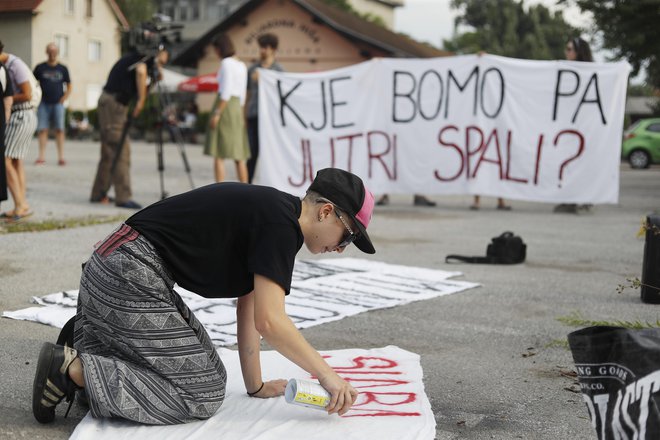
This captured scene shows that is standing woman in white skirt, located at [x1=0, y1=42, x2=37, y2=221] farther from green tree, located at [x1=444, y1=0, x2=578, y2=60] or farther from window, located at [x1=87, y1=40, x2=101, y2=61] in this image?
green tree, located at [x1=444, y1=0, x2=578, y2=60]

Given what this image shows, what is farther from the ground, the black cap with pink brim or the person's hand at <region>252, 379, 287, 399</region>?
the black cap with pink brim

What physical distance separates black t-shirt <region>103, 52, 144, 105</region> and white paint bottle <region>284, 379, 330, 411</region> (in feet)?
24.6

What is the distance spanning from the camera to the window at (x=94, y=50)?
53531mm

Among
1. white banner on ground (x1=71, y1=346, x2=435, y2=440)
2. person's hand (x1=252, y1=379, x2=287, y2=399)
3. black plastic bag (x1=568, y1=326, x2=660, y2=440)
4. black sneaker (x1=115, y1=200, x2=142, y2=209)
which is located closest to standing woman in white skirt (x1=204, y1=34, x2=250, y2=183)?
black sneaker (x1=115, y1=200, x2=142, y2=209)

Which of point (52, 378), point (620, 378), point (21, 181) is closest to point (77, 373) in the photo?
point (52, 378)

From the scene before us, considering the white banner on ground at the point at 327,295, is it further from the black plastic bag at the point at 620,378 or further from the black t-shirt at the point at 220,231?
the black plastic bag at the point at 620,378

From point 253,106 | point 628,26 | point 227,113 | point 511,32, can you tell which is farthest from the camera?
point 511,32

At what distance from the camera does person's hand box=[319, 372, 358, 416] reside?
3.25 m

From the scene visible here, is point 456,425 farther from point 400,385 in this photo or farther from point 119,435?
point 119,435

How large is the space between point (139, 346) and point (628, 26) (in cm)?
1560

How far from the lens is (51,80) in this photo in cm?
1622

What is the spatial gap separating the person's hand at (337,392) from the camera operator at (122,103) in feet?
24.0

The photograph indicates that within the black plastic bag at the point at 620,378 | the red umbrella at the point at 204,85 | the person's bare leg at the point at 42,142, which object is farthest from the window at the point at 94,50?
the black plastic bag at the point at 620,378

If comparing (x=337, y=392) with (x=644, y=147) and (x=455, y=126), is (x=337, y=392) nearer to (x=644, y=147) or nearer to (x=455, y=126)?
(x=455, y=126)
